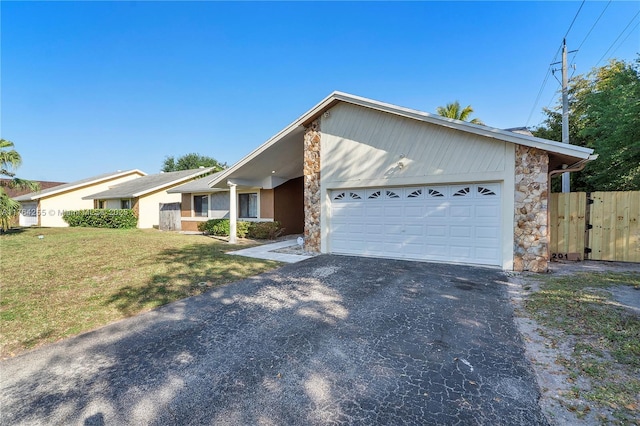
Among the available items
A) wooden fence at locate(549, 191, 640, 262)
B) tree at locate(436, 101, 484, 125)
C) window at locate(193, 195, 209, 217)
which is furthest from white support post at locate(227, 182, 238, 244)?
tree at locate(436, 101, 484, 125)

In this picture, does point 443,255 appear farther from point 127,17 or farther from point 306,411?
point 127,17

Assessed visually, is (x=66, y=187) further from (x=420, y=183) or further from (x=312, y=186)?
(x=420, y=183)

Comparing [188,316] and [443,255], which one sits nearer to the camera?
[188,316]

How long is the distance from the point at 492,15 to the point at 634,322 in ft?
36.3

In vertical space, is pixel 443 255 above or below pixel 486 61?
below

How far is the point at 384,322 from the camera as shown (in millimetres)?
4297

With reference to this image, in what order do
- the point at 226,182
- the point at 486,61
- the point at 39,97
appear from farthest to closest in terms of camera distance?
the point at 39,97
the point at 226,182
the point at 486,61

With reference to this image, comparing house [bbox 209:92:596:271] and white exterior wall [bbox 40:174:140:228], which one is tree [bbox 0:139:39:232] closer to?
white exterior wall [bbox 40:174:140:228]

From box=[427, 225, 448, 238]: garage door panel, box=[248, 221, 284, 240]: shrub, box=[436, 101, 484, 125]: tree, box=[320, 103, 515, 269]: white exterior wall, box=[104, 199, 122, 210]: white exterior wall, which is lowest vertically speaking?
box=[248, 221, 284, 240]: shrub

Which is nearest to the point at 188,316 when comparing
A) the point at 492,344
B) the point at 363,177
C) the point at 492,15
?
the point at 492,344

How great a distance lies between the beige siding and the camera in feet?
25.0

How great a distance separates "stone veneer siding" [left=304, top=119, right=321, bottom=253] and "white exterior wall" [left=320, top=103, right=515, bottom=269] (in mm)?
213

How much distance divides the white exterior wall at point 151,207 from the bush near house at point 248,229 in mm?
6813

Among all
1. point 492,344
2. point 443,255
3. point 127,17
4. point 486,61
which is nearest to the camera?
point 492,344
